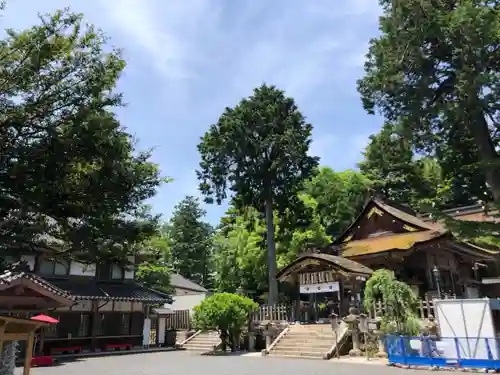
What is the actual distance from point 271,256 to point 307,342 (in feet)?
28.0

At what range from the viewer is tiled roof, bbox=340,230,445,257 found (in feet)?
70.2

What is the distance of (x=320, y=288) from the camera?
2075 cm

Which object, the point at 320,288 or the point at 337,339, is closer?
the point at 337,339

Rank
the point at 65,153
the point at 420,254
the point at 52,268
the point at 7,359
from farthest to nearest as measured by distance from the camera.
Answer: the point at 52,268
the point at 420,254
the point at 65,153
the point at 7,359

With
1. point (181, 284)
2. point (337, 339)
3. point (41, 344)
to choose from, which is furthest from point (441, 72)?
point (181, 284)

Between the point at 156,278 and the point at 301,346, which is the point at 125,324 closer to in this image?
the point at 156,278

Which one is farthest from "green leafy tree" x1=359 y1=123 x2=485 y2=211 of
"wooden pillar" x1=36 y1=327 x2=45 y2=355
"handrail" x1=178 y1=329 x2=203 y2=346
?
"wooden pillar" x1=36 y1=327 x2=45 y2=355

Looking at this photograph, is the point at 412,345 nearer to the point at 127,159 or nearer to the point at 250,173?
the point at 127,159

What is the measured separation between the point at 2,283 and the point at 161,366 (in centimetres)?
947

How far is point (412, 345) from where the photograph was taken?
1351 centimetres

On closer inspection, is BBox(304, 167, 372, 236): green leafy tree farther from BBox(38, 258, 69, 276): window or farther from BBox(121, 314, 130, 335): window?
BBox(38, 258, 69, 276): window

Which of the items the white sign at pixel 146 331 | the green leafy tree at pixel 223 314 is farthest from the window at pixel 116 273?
the green leafy tree at pixel 223 314

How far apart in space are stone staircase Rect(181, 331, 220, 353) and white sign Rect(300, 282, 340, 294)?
6.44 m

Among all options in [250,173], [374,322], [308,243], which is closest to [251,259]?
[308,243]
